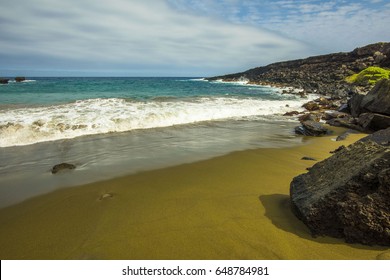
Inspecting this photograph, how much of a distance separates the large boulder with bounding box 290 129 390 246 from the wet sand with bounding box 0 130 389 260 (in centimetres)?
15

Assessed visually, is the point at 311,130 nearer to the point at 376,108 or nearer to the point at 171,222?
the point at 376,108

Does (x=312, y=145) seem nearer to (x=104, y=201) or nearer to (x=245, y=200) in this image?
(x=245, y=200)

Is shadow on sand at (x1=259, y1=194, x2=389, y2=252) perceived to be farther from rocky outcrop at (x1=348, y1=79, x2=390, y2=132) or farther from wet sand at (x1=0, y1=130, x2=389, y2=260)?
rocky outcrop at (x1=348, y1=79, x2=390, y2=132)

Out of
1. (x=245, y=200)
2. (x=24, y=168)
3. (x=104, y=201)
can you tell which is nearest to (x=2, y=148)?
(x=24, y=168)

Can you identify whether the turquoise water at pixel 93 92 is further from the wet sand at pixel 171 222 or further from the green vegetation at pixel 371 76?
the wet sand at pixel 171 222

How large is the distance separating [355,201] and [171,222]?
2410 millimetres

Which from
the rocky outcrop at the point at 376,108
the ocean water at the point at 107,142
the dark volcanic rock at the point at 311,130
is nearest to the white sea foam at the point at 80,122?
the ocean water at the point at 107,142

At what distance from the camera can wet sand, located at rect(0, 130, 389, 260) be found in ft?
10.3

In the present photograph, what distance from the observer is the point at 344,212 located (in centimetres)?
314

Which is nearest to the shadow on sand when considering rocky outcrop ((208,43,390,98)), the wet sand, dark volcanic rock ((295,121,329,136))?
the wet sand

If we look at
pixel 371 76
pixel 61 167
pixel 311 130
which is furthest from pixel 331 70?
pixel 61 167

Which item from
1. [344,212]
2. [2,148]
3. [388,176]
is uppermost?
[388,176]

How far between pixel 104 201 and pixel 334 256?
3.55 meters

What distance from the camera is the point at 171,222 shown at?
149 inches
